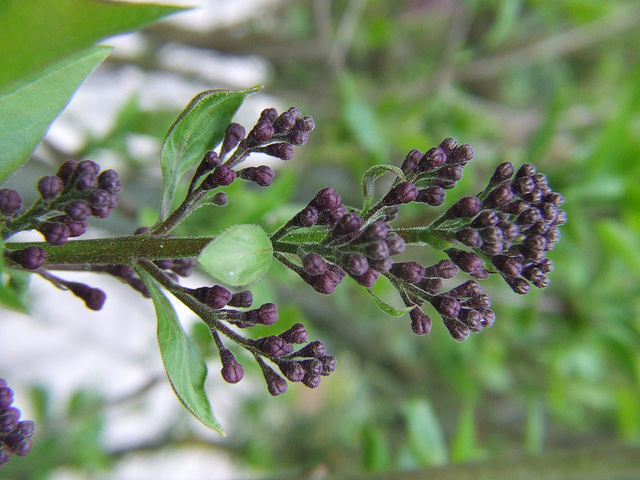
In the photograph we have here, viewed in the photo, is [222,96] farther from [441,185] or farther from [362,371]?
[362,371]

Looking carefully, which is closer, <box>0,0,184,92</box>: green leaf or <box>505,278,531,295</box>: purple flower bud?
<box>0,0,184,92</box>: green leaf

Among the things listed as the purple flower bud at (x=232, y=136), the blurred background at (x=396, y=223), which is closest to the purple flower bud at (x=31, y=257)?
the purple flower bud at (x=232, y=136)

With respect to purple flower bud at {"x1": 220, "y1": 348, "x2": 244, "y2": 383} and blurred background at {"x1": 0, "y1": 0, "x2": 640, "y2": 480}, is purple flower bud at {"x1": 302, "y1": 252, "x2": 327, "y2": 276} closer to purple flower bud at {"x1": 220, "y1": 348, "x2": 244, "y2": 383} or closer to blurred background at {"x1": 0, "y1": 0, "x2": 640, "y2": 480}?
purple flower bud at {"x1": 220, "y1": 348, "x2": 244, "y2": 383}

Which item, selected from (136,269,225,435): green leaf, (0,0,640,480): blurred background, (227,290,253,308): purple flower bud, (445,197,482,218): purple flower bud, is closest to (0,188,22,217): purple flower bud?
(136,269,225,435): green leaf

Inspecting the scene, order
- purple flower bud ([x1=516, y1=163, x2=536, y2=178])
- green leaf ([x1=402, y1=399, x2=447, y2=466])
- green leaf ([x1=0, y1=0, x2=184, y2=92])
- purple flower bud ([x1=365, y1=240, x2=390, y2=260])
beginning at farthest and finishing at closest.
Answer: green leaf ([x1=402, y1=399, x2=447, y2=466]), purple flower bud ([x1=516, y1=163, x2=536, y2=178]), purple flower bud ([x1=365, y1=240, x2=390, y2=260]), green leaf ([x1=0, y1=0, x2=184, y2=92])

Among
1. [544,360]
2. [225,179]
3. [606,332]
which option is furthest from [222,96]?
[544,360]

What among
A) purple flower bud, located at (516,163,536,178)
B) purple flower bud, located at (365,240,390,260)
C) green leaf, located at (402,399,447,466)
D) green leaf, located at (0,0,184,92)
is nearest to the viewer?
green leaf, located at (0,0,184,92)
